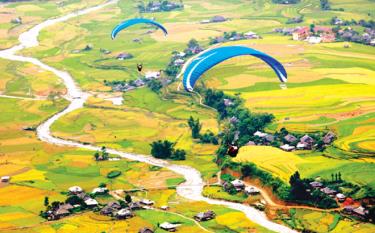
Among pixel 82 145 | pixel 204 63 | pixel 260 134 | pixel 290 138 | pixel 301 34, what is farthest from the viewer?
pixel 301 34

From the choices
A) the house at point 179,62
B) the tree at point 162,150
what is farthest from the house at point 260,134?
the house at point 179,62

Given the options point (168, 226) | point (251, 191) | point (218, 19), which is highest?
point (218, 19)

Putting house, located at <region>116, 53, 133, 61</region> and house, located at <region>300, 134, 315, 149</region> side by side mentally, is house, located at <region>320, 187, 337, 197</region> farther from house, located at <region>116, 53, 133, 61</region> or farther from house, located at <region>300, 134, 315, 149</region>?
house, located at <region>116, 53, 133, 61</region>

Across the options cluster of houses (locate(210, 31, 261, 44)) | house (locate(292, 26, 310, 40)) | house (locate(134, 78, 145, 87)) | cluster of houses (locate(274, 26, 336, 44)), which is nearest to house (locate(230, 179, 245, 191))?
house (locate(134, 78, 145, 87))

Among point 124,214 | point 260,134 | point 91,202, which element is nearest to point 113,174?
point 91,202

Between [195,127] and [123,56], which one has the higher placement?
[195,127]

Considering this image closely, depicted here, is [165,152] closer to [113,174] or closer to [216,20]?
[113,174]

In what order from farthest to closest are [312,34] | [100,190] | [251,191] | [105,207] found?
[312,34] < [100,190] < [251,191] < [105,207]
